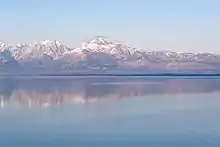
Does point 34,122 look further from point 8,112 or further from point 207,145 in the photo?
point 207,145

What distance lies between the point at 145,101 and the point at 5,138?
1037cm

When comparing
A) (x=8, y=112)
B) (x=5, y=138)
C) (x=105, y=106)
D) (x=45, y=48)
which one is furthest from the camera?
(x=45, y=48)

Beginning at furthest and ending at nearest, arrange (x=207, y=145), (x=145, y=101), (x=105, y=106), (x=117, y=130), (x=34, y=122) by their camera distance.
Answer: (x=145, y=101), (x=105, y=106), (x=34, y=122), (x=117, y=130), (x=207, y=145)

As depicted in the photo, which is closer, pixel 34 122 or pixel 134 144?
pixel 134 144

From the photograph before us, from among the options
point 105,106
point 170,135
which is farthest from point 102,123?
point 105,106

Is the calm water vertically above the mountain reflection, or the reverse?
the calm water

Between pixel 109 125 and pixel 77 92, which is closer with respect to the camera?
pixel 109 125

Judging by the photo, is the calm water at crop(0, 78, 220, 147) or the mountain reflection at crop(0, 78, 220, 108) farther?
the mountain reflection at crop(0, 78, 220, 108)

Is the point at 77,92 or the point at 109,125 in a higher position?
the point at 109,125

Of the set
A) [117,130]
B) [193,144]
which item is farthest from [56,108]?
[193,144]

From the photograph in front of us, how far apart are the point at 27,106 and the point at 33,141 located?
7.65m

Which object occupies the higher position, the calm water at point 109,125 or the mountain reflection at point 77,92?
the calm water at point 109,125

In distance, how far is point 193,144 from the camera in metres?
10.7

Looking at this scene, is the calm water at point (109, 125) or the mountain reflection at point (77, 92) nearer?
the calm water at point (109, 125)
